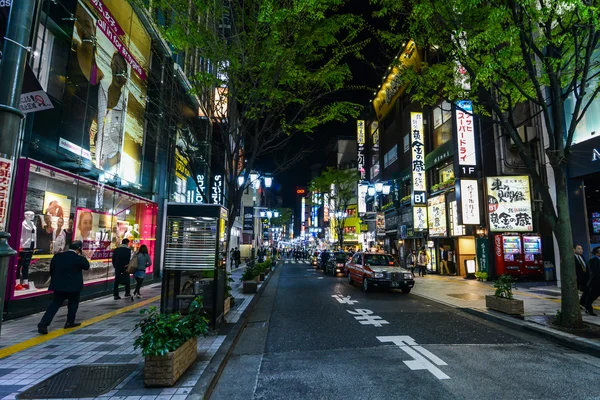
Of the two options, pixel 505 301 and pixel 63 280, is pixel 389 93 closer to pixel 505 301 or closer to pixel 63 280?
pixel 505 301

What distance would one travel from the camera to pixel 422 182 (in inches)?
1017

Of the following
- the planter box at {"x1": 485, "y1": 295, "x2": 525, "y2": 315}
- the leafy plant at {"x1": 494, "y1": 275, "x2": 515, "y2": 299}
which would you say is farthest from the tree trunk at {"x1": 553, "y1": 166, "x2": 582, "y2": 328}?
the leafy plant at {"x1": 494, "y1": 275, "x2": 515, "y2": 299}

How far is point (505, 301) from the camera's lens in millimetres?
9125

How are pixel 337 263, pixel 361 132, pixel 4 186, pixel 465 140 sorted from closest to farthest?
pixel 4 186 → pixel 465 140 → pixel 337 263 → pixel 361 132

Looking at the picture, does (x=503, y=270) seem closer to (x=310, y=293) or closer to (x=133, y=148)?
(x=310, y=293)

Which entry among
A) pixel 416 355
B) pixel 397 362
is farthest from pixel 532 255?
pixel 397 362

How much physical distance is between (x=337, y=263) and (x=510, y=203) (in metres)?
11.4

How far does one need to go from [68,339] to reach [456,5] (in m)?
11.1

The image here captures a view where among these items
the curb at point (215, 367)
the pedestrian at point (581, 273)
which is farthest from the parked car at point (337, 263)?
the curb at point (215, 367)

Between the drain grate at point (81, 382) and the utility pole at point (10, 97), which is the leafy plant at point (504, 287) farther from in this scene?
the utility pole at point (10, 97)

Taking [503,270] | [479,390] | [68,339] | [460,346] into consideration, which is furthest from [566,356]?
[503,270]

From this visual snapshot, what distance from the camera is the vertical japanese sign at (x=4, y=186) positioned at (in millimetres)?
3104

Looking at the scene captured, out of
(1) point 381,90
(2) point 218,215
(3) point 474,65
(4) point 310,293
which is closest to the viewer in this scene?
(2) point 218,215

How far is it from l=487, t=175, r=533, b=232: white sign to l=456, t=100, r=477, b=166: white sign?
73.7 inches
